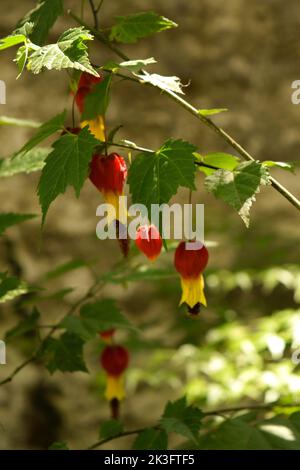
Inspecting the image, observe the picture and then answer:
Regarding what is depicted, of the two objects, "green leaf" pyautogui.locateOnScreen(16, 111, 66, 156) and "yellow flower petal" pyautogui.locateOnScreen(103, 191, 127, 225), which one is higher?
"green leaf" pyautogui.locateOnScreen(16, 111, 66, 156)

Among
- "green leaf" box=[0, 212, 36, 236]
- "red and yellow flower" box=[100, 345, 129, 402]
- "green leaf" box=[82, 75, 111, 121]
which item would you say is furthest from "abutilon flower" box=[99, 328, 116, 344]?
"green leaf" box=[82, 75, 111, 121]

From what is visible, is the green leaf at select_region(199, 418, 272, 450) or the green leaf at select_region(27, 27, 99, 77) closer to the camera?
the green leaf at select_region(27, 27, 99, 77)

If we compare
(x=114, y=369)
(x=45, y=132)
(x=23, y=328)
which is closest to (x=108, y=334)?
(x=114, y=369)

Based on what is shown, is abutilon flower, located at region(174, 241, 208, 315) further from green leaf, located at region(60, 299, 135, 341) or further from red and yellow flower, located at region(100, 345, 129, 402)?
red and yellow flower, located at region(100, 345, 129, 402)

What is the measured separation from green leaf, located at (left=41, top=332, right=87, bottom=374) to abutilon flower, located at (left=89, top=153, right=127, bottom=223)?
0.28 meters

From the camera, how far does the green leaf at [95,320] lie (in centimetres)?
101

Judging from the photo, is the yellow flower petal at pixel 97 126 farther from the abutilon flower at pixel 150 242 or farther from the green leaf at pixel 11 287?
the green leaf at pixel 11 287

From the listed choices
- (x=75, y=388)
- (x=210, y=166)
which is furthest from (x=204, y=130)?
(x=210, y=166)

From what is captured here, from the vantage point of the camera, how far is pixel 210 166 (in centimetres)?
76

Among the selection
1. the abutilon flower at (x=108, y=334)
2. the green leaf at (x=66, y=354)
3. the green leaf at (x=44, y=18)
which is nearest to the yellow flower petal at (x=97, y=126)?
the green leaf at (x=44, y=18)

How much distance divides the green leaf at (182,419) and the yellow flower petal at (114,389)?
24 cm

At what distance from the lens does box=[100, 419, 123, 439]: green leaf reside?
0.99m

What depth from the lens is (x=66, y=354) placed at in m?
1.00

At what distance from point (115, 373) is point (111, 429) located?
6.6 inches
